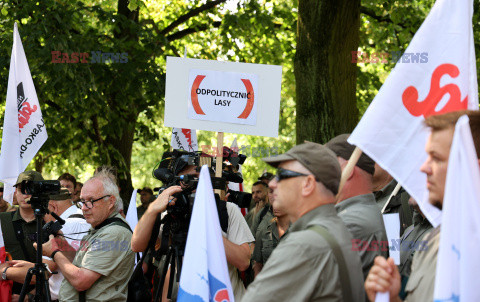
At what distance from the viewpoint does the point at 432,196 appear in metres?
2.95

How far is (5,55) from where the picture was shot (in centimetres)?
1137

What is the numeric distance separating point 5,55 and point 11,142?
457 centimetres

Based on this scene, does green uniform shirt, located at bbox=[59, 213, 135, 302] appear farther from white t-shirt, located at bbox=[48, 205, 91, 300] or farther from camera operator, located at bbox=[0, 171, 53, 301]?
camera operator, located at bbox=[0, 171, 53, 301]

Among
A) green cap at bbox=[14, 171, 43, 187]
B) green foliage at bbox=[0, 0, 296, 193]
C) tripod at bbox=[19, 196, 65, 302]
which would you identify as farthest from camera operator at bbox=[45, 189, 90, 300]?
green foliage at bbox=[0, 0, 296, 193]

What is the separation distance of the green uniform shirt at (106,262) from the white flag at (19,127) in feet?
6.44

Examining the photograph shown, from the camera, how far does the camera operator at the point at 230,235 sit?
4.73m

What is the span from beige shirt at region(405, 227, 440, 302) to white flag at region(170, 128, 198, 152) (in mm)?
5645

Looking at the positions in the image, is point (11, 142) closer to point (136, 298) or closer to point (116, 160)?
point (136, 298)

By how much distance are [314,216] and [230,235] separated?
1.79 meters

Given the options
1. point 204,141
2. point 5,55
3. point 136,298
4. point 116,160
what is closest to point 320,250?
point 136,298

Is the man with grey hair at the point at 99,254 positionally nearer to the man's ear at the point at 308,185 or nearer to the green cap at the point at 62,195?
the green cap at the point at 62,195

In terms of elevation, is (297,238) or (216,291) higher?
(297,238)

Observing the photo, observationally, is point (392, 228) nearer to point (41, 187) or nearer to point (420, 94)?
point (420, 94)

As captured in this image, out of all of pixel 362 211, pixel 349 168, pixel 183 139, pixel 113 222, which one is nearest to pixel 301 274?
pixel 349 168
